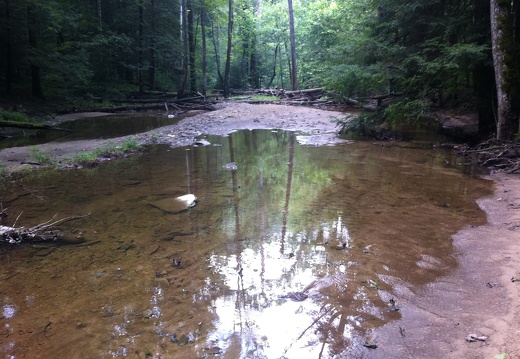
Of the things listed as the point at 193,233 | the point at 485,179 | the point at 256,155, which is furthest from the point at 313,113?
the point at 193,233

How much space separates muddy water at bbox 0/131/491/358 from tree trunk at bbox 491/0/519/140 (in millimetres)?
1700

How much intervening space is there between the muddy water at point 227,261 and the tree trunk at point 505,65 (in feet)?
5.58

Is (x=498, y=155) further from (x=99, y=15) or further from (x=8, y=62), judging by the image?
(x=99, y=15)

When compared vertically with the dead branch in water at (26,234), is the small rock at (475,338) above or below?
below

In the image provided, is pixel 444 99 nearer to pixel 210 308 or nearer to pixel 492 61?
pixel 492 61

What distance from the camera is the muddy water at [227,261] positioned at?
122 inches

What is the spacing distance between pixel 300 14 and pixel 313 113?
2151 centimetres

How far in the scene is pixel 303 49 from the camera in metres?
34.2

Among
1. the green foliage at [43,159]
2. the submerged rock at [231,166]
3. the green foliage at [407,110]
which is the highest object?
the green foliage at [407,110]

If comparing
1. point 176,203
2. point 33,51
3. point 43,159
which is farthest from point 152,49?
point 176,203

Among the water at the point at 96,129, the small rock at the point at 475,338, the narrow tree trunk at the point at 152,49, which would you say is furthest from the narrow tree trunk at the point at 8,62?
the small rock at the point at 475,338

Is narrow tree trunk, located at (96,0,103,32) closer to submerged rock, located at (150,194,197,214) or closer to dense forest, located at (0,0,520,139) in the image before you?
dense forest, located at (0,0,520,139)

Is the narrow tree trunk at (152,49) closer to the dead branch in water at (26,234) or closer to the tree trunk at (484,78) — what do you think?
the tree trunk at (484,78)

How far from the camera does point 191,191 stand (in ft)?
23.7
